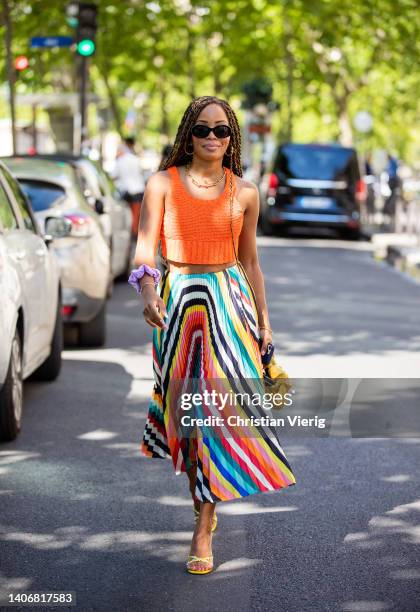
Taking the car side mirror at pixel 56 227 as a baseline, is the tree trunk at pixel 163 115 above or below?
above

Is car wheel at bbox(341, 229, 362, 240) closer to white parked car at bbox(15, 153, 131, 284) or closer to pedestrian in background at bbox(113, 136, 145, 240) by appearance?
pedestrian in background at bbox(113, 136, 145, 240)

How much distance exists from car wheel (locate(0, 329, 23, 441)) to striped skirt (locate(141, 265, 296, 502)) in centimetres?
223

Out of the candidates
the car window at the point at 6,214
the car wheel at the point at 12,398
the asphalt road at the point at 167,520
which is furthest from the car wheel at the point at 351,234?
the car wheel at the point at 12,398

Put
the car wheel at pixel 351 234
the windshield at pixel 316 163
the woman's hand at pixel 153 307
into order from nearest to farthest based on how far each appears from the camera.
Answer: the woman's hand at pixel 153 307 < the windshield at pixel 316 163 < the car wheel at pixel 351 234

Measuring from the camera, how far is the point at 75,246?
11219mm

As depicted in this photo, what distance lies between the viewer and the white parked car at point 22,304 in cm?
736


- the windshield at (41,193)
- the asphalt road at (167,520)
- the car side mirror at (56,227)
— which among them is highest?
the windshield at (41,193)

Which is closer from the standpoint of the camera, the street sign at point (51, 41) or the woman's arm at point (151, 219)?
the woman's arm at point (151, 219)

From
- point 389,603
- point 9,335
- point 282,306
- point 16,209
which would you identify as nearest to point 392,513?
point 389,603

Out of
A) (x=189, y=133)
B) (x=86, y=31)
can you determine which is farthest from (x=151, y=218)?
(x=86, y=31)

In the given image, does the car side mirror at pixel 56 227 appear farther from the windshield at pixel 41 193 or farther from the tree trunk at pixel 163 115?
the tree trunk at pixel 163 115

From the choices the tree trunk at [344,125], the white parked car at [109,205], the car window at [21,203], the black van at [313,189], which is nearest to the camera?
the car window at [21,203]

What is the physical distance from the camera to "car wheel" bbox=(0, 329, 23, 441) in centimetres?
736

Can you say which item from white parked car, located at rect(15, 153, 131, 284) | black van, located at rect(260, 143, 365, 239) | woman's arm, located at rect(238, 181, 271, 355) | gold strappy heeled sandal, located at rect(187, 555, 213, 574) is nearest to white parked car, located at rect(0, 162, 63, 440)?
woman's arm, located at rect(238, 181, 271, 355)
